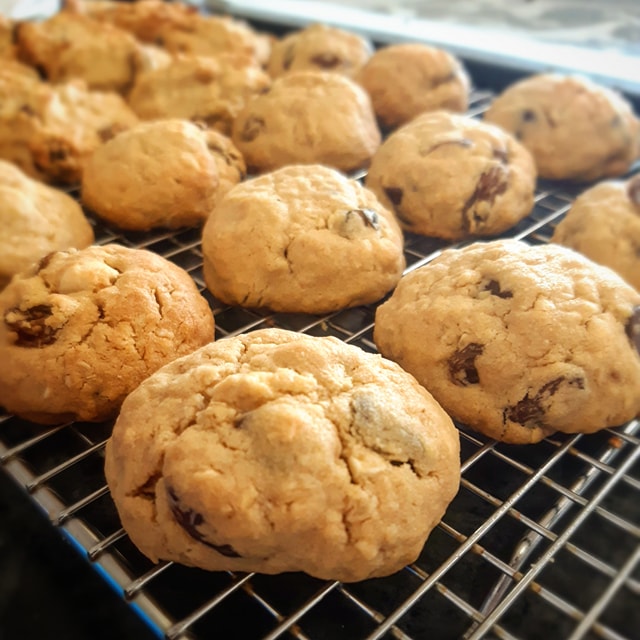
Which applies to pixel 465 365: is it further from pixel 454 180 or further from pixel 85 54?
pixel 85 54

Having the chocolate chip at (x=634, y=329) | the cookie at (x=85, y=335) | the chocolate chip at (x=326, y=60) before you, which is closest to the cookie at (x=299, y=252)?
the cookie at (x=85, y=335)

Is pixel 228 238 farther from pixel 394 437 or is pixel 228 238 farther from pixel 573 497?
pixel 573 497

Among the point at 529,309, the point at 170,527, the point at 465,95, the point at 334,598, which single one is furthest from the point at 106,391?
the point at 465,95

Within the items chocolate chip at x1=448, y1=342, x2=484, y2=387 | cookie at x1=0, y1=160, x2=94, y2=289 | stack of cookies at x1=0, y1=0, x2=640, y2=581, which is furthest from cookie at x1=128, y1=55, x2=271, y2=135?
chocolate chip at x1=448, y1=342, x2=484, y2=387

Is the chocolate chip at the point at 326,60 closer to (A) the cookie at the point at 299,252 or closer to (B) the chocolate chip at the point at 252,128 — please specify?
(B) the chocolate chip at the point at 252,128

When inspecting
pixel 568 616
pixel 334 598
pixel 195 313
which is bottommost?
pixel 334 598

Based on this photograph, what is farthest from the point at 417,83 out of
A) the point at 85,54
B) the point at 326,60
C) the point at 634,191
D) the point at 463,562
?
the point at 463,562

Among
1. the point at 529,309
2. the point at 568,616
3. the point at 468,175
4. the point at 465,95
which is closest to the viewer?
the point at 568,616

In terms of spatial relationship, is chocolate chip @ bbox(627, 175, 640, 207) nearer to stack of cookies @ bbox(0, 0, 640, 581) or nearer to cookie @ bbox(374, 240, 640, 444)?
stack of cookies @ bbox(0, 0, 640, 581)
